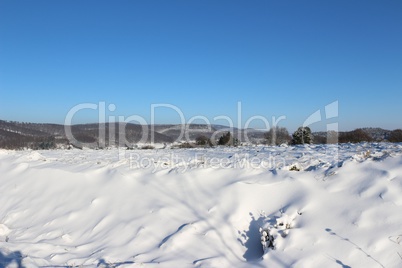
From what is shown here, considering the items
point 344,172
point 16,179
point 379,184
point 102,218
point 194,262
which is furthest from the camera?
point 16,179

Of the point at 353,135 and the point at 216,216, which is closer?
the point at 216,216

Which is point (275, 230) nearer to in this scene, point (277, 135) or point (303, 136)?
point (303, 136)

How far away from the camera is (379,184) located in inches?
207

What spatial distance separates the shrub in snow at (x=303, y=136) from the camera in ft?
86.4

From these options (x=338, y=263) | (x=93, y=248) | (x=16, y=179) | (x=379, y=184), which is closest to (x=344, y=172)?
(x=379, y=184)

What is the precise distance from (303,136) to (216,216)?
73.3 ft

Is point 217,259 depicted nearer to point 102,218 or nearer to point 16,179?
point 102,218

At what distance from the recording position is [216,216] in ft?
18.4

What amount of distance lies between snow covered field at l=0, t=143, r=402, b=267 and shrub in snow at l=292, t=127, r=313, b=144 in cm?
1971

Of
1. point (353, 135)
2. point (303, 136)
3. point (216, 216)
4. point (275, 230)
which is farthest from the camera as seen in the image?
point (303, 136)

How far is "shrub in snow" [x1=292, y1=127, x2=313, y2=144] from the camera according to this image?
26344 mm

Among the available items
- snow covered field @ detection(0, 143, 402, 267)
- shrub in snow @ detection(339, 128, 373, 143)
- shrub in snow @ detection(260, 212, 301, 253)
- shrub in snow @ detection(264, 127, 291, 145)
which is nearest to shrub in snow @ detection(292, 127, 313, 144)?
shrub in snow @ detection(339, 128, 373, 143)

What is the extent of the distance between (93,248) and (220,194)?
2.46 metres

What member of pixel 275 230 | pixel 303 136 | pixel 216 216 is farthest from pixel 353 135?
pixel 275 230
